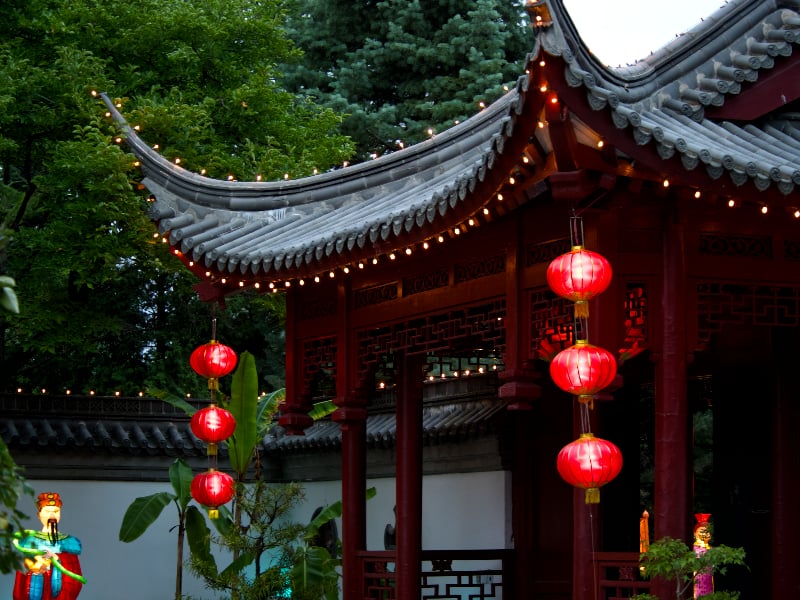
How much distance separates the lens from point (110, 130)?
14.4 meters

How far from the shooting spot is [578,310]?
707cm

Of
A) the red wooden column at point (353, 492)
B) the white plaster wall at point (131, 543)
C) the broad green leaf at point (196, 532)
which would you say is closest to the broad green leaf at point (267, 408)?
the broad green leaf at point (196, 532)

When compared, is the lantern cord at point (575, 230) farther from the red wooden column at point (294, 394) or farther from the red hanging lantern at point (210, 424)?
the red hanging lantern at point (210, 424)

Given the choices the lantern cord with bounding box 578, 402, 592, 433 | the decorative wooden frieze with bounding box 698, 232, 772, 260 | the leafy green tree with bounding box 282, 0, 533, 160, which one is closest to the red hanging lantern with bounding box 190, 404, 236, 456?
the lantern cord with bounding box 578, 402, 592, 433

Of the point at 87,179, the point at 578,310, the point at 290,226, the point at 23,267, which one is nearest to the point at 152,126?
the point at 87,179

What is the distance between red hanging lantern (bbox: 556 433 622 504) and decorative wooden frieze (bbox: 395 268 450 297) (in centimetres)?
202

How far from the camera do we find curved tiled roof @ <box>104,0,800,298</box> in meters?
6.57

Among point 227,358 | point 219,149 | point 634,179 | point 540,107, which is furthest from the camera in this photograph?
point 219,149

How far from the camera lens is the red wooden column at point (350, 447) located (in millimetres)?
9805

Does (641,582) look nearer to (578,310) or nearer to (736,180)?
(578,310)

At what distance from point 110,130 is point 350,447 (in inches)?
230

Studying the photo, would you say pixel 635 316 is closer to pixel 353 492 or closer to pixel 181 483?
pixel 353 492

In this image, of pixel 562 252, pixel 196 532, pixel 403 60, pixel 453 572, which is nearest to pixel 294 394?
pixel 453 572

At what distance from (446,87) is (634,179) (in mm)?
13917
